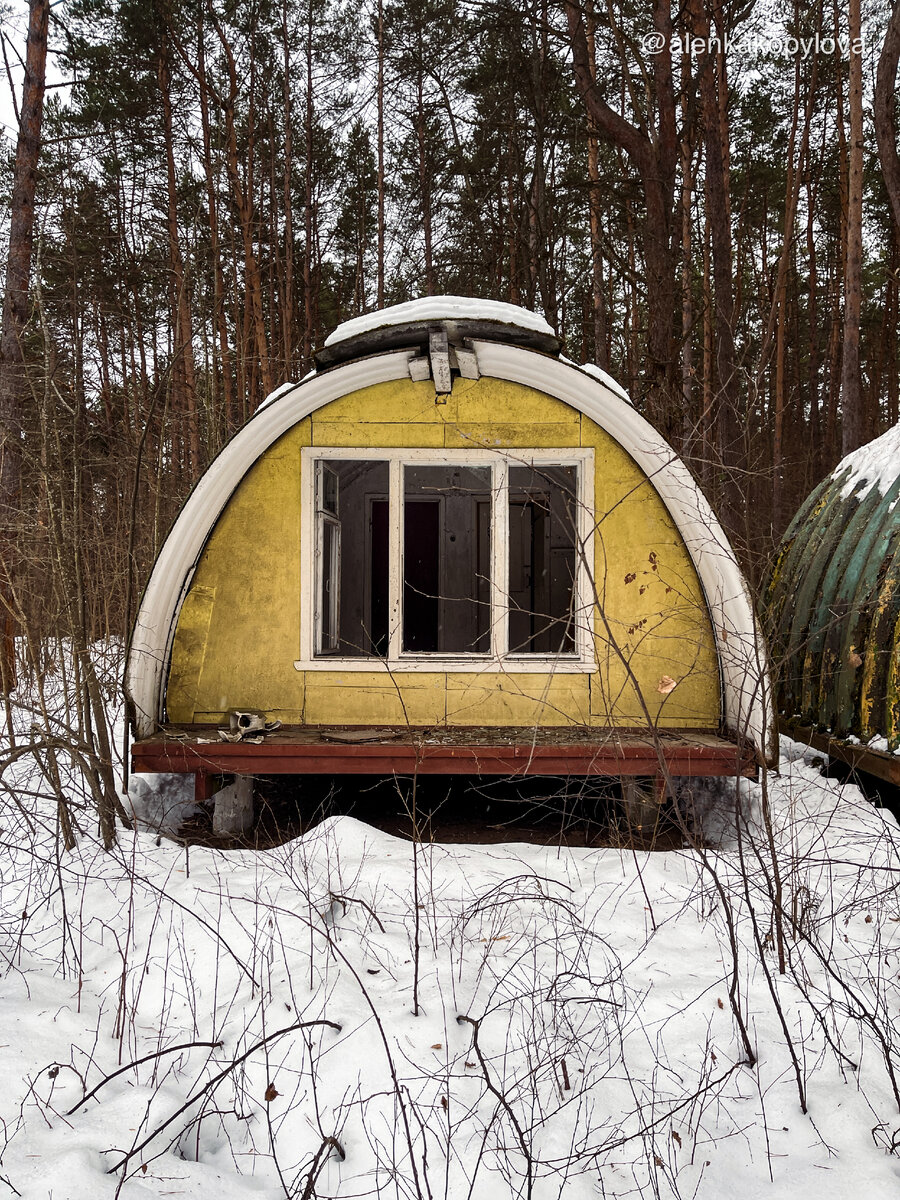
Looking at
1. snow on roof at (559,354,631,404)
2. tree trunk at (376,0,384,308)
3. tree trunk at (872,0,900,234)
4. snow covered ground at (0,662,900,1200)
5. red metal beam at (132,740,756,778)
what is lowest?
snow covered ground at (0,662,900,1200)

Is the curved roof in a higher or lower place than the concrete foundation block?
higher

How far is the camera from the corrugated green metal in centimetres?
517

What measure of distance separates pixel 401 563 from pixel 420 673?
0.78 m

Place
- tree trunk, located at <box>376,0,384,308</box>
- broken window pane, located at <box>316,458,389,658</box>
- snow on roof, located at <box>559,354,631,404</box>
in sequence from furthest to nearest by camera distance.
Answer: tree trunk, located at <box>376,0,384,308</box>
broken window pane, located at <box>316,458,389,658</box>
snow on roof, located at <box>559,354,631,404</box>

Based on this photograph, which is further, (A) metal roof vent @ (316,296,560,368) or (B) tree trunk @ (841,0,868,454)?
(B) tree trunk @ (841,0,868,454)

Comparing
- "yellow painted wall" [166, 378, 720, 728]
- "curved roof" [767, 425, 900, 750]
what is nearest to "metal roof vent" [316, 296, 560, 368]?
"yellow painted wall" [166, 378, 720, 728]

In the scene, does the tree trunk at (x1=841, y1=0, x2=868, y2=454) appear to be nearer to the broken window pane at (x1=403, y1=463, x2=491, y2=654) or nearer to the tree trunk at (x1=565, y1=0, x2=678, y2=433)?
the tree trunk at (x1=565, y1=0, x2=678, y2=433)

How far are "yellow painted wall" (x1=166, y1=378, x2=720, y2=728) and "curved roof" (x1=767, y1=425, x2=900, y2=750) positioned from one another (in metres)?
0.84

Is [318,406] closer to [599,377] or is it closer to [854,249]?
[599,377]

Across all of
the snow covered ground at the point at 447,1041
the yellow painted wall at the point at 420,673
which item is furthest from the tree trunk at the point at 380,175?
the snow covered ground at the point at 447,1041

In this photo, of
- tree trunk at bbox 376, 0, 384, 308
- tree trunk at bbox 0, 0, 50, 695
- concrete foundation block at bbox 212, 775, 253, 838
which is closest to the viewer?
concrete foundation block at bbox 212, 775, 253, 838

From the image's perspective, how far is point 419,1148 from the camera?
7.85 ft

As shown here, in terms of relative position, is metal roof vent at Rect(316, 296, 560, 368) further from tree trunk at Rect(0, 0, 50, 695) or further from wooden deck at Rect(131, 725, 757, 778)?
tree trunk at Rect(0, 0, 50, 695)

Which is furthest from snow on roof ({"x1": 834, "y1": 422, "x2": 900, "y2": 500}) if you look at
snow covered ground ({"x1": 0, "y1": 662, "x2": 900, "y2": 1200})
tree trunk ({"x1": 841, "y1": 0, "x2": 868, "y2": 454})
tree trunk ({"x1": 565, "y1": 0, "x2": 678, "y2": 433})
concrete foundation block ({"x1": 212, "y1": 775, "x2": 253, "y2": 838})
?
tree trunk ({"x1": 841, "y1": 0, "x2": 868, "y2": 454})
